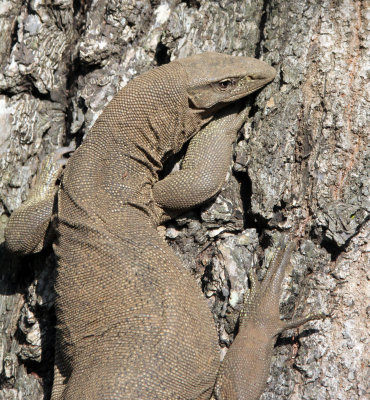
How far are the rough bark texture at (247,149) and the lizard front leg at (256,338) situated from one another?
9 cm

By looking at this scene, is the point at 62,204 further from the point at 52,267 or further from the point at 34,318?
the point at 34,318

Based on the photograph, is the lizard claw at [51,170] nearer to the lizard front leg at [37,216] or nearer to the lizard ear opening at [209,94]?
the lizard front leg at [37,216]

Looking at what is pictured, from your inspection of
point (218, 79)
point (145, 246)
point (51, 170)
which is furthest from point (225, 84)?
point (51, 170)

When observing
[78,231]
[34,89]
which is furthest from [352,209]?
[34,89]

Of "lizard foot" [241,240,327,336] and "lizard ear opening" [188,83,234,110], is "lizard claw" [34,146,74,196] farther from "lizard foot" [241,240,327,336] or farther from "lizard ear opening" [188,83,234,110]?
"lizard foot" [241,240,327,336]

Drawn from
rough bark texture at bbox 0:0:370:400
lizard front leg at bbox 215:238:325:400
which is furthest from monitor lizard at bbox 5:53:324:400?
rough bark texture at bbox 0:0:370:400

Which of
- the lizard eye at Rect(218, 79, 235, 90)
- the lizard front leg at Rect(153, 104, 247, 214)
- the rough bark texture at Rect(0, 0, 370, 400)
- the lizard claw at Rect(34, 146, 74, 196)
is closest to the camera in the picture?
the rough bark texture at Rect(0, 0, 370, 400)

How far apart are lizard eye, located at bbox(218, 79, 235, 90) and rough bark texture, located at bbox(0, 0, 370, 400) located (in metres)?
0.32

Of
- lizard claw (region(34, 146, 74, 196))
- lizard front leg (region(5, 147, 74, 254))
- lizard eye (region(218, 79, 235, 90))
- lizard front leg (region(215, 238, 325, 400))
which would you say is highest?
lizard eye (region(218, 79, 235, 90))

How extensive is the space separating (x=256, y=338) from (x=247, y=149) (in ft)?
5.40

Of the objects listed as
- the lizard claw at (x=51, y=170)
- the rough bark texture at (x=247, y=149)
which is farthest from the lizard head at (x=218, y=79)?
the lizard claw at (x=51, y=170)

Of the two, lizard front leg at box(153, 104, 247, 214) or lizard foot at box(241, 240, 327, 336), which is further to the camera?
lizard front leg at box(153, 104, 247, 214)

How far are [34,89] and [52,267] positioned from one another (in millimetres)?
1821

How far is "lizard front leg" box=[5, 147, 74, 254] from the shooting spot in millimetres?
5188
